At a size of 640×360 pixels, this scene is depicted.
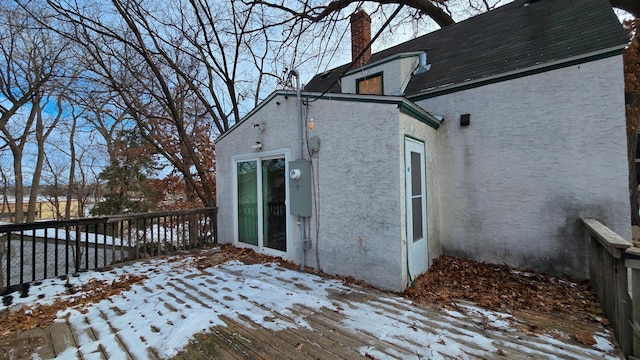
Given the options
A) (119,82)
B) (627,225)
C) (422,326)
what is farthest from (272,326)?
(119,82)

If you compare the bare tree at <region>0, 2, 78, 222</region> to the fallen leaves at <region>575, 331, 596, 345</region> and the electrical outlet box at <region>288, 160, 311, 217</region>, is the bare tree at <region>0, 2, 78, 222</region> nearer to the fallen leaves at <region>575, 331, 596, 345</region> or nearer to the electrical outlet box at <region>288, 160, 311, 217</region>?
the electrical outlet box at <region>288, 160, 311, 217</region>

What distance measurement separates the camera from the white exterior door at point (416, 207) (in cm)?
389

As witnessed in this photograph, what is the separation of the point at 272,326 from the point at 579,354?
2759mm

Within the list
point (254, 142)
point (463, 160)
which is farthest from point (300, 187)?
point (463, 160)

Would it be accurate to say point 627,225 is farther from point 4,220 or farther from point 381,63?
point 4,220

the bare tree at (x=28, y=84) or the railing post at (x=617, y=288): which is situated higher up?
the bare tree at (x=28, y=84)

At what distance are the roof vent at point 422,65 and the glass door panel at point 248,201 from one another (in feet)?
15.0

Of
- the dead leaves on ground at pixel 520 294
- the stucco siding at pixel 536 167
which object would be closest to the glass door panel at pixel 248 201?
the dead leaves on ground at pixel 520 294

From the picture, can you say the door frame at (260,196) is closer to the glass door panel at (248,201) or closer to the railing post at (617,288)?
the glass door panel at (248,201)

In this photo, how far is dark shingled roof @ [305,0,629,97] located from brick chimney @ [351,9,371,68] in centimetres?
165

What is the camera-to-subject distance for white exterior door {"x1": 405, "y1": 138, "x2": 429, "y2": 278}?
3.89 metres

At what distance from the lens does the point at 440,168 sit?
5430 mm

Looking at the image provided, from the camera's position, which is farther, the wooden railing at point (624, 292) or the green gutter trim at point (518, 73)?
the green gutter trim at point (518, 73)

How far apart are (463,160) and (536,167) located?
1099 mm
